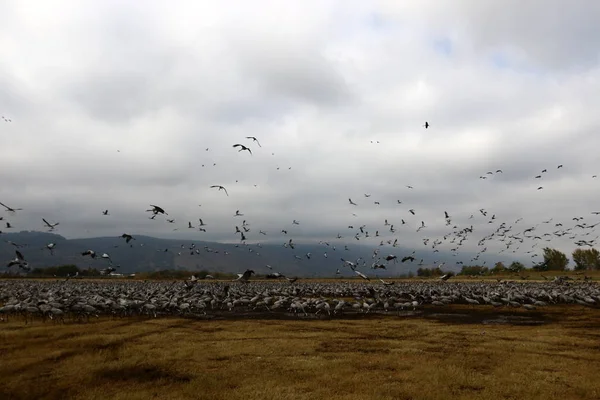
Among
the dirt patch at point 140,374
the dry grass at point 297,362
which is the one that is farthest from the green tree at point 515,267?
the dirt patch at point 140,374

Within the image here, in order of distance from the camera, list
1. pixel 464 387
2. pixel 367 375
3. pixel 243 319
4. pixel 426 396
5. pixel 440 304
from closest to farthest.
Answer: pixel 426 396 → pixel 464 387 → pixel 367 375 → pixel 243 319 → pixel 440 304

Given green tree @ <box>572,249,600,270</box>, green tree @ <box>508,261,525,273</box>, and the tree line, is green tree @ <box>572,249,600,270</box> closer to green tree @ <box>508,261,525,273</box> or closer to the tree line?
the tree line

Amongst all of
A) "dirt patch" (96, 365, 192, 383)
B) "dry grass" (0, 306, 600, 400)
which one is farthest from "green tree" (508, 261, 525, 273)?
"dirt patch" (96, 365, 192, 383)

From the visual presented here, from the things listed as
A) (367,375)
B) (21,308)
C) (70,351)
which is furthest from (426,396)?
(21,308)

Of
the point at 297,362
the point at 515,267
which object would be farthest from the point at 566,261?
the point at 297,362

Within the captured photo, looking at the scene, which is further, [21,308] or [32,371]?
[21,308]

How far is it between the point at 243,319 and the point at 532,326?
23.9 meters

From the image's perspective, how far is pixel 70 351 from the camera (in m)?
20.8

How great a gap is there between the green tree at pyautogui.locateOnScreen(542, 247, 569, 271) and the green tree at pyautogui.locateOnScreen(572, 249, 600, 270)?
4187 mm

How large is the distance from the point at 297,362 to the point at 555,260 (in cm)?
16847

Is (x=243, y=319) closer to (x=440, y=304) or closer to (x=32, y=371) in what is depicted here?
(x=32, y=371)

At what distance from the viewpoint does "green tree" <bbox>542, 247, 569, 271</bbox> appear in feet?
489

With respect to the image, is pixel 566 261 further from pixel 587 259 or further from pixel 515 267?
pixel 515 267

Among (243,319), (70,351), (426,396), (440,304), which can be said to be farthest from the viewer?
(440,304)
